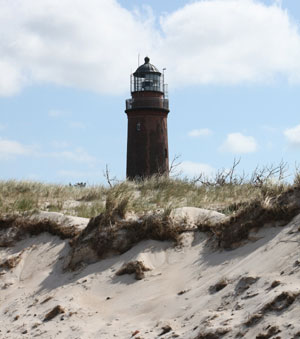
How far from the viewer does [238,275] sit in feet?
21.5

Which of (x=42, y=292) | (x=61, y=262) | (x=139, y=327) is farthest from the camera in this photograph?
(x=61, y=262)

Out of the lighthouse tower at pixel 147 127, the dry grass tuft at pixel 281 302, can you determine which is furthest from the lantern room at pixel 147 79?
the dry grass tuft at pixel 281 302

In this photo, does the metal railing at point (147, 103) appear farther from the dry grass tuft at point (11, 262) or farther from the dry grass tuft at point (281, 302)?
the dry grass tuft at point (281, 302)

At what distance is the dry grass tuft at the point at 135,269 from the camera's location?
7799 millimetres

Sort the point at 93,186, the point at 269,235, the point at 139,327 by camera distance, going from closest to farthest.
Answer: the point at 139,327, the point at 269,235, the point at 93,186

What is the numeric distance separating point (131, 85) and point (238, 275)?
23.0m

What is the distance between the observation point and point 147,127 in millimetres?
27766

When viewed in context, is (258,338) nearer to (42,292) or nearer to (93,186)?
(42,292)

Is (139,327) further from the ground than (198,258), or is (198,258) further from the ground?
A: (198,258)

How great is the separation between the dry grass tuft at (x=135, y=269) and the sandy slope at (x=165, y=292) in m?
0.09

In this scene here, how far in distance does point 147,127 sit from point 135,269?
20223 mm

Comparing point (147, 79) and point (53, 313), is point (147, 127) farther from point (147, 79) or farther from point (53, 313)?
point (53, 313)

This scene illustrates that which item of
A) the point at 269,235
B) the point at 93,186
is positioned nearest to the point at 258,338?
the point at 269,235

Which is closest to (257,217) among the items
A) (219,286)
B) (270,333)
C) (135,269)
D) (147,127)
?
(219,286)
